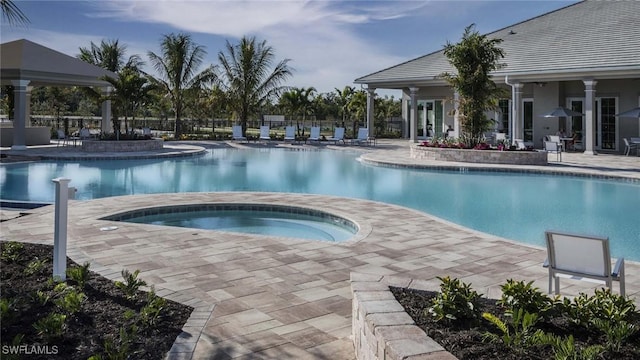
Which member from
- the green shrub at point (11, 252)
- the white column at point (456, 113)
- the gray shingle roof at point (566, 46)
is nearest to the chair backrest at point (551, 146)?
the white column at point (456, 113)

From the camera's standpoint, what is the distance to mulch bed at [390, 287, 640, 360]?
2.74 metres

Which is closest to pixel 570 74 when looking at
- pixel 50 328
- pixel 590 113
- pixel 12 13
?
pixel 590 113

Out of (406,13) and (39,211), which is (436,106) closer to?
(406,13)

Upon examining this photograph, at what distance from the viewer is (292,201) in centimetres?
952

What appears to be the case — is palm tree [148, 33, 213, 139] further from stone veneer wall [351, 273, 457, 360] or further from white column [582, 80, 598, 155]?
stone veneer wall [351, 273, 457, 360]

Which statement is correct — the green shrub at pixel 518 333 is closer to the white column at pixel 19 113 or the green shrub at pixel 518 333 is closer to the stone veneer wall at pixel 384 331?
the stone veneer wall at pixel 384 331

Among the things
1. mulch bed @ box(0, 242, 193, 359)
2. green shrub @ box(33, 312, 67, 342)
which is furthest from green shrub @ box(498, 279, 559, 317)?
green shrub @ box(33, 312, 67, 342)

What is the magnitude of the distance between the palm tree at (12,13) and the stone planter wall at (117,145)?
15.9 meters

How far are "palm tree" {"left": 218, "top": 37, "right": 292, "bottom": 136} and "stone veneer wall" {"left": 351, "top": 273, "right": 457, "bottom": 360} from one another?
27.1 meters

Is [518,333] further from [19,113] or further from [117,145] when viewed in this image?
[19,113]

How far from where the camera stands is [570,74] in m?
18.7

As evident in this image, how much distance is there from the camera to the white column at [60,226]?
167 inches

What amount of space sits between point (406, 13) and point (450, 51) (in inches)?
97.3

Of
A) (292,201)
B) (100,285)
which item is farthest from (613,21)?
(100,285)
